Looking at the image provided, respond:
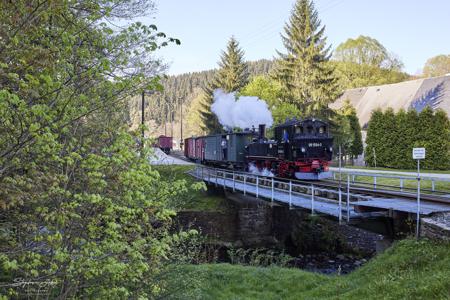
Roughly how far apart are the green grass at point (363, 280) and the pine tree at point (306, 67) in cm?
2577

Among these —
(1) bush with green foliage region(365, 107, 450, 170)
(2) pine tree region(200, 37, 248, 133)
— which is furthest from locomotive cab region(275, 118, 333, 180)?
(2) pine tree region(200, 37, 248, 133)

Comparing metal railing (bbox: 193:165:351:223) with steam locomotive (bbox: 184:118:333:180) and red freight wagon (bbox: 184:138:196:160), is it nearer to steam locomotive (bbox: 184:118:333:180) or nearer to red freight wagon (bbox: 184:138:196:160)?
steam locomotive (bbox: 184:118:333:180)

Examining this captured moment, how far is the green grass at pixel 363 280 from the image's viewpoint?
773cm

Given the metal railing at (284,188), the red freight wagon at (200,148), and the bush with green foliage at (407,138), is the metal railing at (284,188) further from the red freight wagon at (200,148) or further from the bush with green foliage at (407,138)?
the bush with green foliage at (407,138)

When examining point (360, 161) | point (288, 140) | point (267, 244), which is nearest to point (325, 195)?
point (288, 140)

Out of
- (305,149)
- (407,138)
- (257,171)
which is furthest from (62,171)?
(407,138)

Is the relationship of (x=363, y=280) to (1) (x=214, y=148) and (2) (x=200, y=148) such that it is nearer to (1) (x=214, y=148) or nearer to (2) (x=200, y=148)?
(1) (x=214, y=148)

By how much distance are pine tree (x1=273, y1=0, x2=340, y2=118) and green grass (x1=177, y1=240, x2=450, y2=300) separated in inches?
1015

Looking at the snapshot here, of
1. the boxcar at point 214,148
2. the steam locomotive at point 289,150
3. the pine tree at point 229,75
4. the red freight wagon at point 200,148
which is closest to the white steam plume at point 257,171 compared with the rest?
the steam locomotive at point 289,150

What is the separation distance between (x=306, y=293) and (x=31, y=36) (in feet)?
28.3

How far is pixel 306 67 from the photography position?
37.1m

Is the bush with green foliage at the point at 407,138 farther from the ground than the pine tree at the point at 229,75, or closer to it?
closer to it

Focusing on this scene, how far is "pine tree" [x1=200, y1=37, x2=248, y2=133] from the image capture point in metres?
47.8

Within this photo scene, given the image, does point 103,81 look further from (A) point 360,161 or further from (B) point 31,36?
(A) point 360,161
